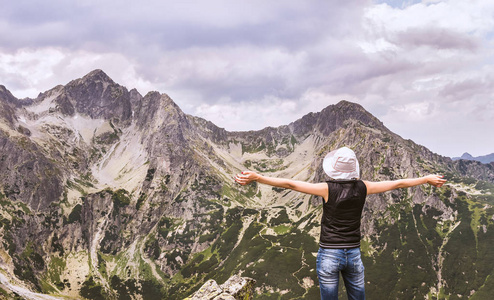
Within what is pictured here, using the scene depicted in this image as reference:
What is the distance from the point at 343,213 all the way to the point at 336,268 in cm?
151

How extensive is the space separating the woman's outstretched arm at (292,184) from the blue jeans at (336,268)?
157 cm

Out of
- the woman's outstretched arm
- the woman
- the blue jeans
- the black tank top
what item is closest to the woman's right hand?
the woman's outstretched arm

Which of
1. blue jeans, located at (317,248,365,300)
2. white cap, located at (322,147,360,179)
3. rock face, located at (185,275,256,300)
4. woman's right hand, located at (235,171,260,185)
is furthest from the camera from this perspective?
rock face, located at (185,275,256,300)

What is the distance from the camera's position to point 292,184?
8.34 metres

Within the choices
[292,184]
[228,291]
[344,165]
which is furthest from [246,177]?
[228,291]

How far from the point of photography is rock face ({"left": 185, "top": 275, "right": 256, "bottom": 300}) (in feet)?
38.1

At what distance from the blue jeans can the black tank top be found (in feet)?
0.68

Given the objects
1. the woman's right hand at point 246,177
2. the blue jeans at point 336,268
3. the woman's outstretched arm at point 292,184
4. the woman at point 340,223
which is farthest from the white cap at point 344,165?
the woman's right hand at point 246,177

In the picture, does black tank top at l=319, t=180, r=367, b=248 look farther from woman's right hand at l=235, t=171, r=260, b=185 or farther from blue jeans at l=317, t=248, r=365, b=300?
woman's right hand at l=235, t=171, r=260, b=185

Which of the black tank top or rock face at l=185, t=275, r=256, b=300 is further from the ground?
the black tank top

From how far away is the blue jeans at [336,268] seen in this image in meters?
7.62

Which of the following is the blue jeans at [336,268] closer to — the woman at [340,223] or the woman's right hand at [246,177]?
the woman at [340,223]

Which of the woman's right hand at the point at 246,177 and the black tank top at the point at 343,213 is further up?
the woman's right hand at the point at 246,177

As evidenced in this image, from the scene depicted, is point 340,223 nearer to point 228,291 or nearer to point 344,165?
point 344,165
